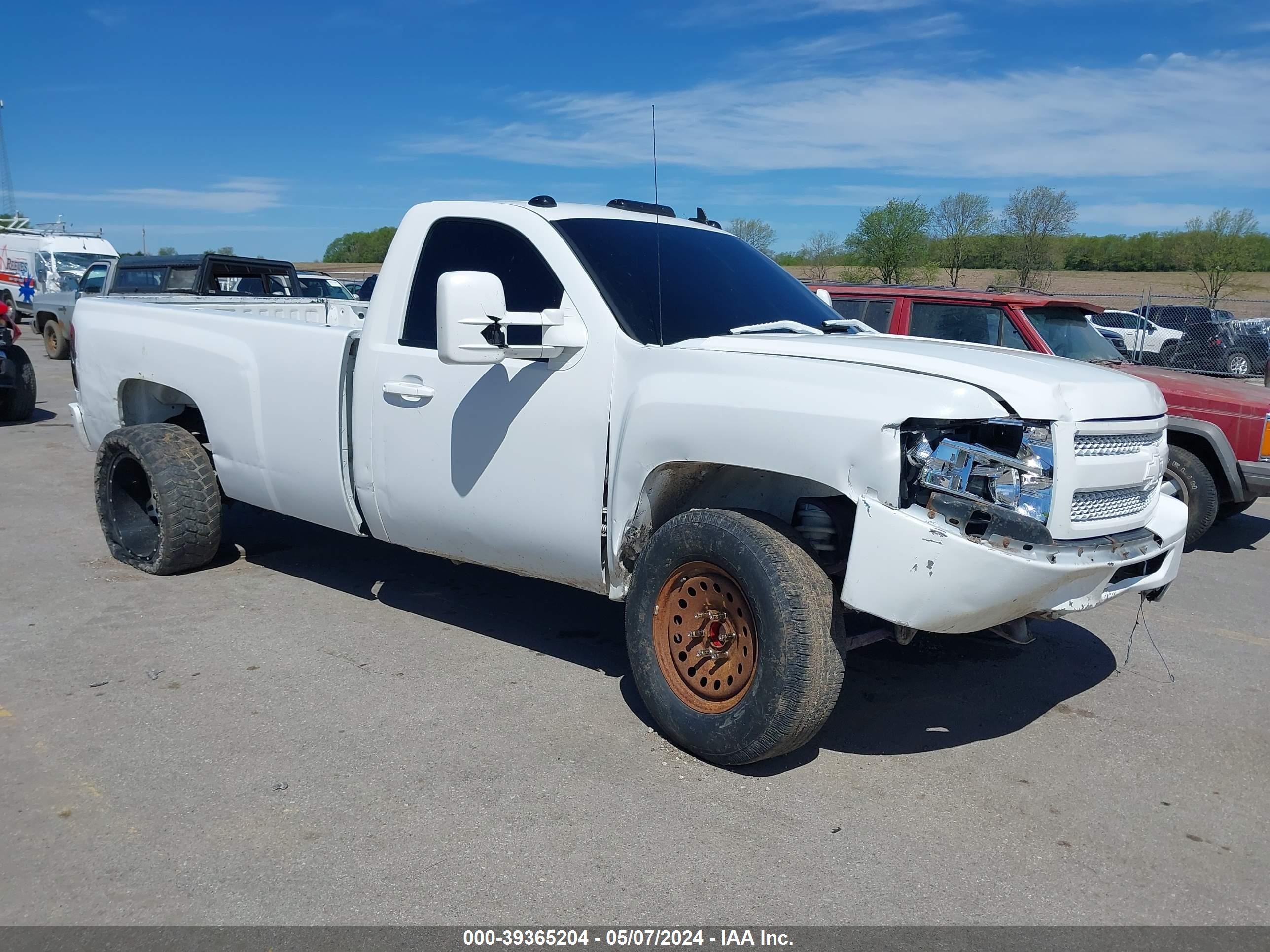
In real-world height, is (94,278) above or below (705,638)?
above

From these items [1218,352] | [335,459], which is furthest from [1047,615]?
[1218,352]

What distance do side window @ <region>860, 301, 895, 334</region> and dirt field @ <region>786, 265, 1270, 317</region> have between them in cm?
2202

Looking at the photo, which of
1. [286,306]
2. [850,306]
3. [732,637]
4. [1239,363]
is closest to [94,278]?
[286,306]

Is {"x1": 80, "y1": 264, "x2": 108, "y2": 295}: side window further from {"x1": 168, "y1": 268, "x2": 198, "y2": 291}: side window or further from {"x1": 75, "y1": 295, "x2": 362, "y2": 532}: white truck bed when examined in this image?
{"x1": 75, "y1": 295, "x2": 362, "y2": 532}: white truck bed

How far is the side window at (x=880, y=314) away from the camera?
8.81 metres

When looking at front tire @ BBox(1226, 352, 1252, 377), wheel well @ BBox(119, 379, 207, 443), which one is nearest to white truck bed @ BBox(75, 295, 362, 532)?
wheel well @ BBox(119, 379, 207, 443)

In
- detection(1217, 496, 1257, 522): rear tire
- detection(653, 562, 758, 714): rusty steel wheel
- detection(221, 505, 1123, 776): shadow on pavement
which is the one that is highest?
detection(653, 562, 758, 714): rusty steel wheel

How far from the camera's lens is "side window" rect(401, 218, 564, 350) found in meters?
4.48

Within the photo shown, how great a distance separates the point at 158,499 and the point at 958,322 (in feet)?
20.0

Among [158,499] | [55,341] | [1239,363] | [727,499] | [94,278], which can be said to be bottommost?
[1239,363]

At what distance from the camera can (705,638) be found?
3.90 m

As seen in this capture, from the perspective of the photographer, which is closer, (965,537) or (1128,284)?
(965,537)

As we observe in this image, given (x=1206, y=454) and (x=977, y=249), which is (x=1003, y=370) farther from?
(x=977, y=249)

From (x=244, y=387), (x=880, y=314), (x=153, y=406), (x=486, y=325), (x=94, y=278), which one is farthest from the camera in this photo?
(x=94, y=278)
